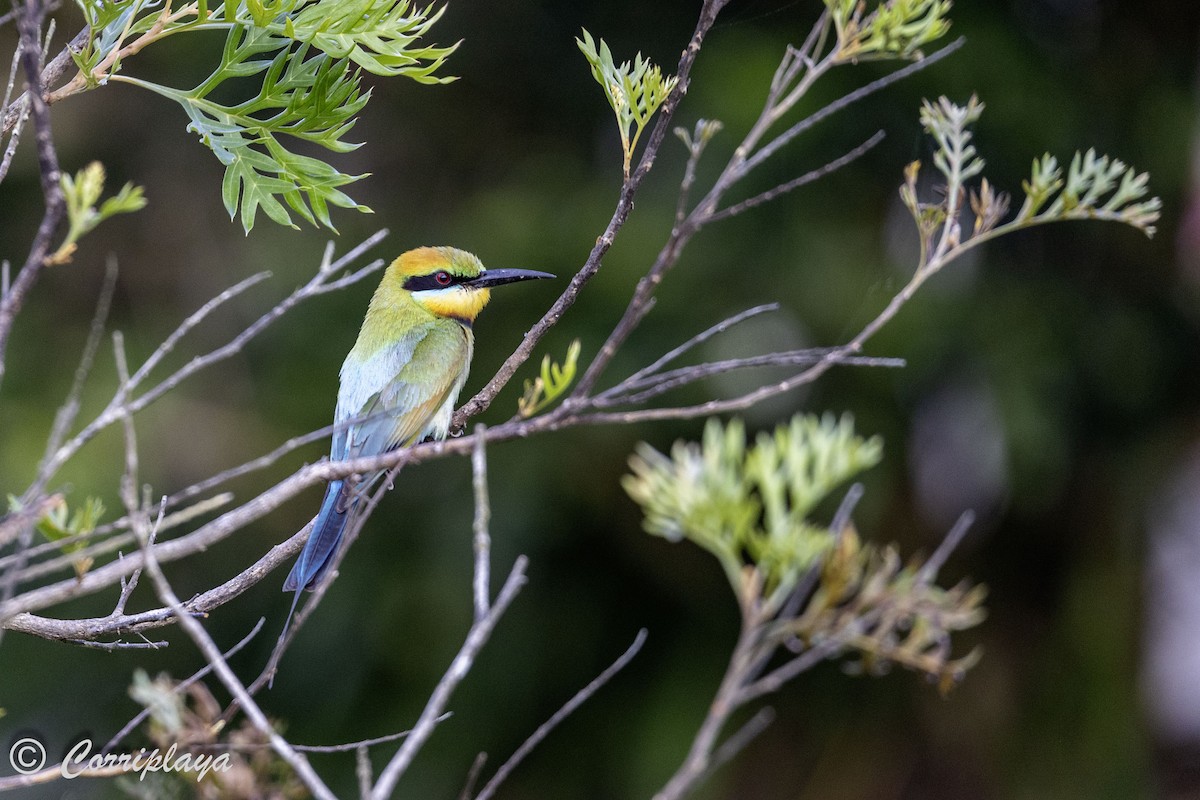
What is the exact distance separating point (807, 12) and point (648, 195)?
0.97 m

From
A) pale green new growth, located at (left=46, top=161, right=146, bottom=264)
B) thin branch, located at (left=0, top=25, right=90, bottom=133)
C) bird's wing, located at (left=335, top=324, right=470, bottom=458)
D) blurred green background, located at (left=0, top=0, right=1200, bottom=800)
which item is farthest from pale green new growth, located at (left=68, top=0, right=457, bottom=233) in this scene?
blurred green background, located at (left=0, top=0, right=1200, bottom=800)

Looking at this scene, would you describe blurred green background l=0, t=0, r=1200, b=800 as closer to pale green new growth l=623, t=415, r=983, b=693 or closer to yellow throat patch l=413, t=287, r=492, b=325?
yellow throat patch l=413, t=287, r=492, b=325

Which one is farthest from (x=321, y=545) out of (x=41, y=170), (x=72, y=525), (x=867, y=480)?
(x=867, y=480)

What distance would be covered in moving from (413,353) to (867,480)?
2.16 m

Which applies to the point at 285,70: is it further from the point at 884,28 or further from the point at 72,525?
the point at 884,28

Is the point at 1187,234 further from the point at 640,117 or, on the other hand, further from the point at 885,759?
Answer: the point at 640,117

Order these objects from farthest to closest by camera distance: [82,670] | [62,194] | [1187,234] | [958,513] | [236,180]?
[82,670] < [958,513] < [1187,234] < [236,180] < [62,194]

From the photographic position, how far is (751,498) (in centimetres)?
108

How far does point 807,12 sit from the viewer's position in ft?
16.4

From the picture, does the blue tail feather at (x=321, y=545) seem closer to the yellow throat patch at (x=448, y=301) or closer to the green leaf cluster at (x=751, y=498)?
the yellow throat patch at (x=448, y=301)

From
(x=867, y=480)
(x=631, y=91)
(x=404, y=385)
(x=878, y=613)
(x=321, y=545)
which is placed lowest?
(x=867, y=480)

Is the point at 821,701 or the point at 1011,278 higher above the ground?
the point at 1011,278

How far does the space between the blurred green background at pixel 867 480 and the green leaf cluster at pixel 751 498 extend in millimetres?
3406

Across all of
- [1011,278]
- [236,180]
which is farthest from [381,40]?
[1011,278]
